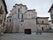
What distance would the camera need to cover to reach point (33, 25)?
4141 centimetres

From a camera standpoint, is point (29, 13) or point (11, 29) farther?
point (29, 13)

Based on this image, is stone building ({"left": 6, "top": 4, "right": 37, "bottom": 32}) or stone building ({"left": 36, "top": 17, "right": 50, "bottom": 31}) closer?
stone building ({"left": 6, "top": 4, "right": 37, "bottom": 32})

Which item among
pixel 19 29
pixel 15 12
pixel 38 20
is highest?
pixel 15 12

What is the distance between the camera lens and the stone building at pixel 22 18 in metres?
41.2

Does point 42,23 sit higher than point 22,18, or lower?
lower

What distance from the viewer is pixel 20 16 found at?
1800 inches

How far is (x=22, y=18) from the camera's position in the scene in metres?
46.0

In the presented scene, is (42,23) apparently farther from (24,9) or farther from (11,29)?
(11,29)

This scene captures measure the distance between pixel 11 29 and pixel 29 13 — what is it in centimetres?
957

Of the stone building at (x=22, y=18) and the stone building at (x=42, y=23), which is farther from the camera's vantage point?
the stone building at (x=42, y=23)

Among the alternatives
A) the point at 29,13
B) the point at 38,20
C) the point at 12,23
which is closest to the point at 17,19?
the point at 12,23

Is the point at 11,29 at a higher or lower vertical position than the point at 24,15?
lower

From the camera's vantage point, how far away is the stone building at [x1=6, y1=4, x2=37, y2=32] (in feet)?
135

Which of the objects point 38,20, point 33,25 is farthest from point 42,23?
point 33,25
